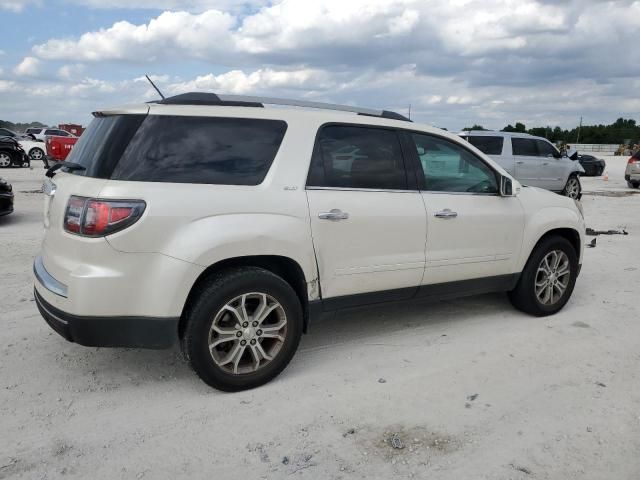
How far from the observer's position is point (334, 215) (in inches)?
147

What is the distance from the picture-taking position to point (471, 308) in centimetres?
538

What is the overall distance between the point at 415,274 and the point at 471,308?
1.38 metres

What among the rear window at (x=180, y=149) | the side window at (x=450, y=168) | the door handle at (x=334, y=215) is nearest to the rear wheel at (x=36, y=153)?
the rear window at (x=180, y=149)

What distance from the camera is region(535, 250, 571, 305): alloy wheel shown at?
5082mm

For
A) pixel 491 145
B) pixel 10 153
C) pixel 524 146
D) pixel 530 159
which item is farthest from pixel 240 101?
pixel 10 153

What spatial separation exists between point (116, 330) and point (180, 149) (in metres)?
1.12

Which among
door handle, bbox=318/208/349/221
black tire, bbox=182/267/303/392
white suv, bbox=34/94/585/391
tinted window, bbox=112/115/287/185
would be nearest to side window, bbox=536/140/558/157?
white suv, bbox=34/94/585/391

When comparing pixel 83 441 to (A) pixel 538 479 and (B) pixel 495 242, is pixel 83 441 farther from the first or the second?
(B) pixel 495 242

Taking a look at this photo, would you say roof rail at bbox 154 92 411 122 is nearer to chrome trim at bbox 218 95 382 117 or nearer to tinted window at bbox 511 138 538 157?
chrome trim at bbox 218 95 382 117

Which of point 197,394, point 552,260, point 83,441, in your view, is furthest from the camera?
point 552,260

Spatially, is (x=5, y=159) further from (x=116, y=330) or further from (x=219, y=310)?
(x=219, y=310)

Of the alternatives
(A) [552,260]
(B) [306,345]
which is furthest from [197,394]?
(A) [552,260]

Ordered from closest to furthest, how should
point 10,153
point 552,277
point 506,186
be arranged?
point 506,186
point 552,277
point 10,153

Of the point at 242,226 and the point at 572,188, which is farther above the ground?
the point at 242,226
